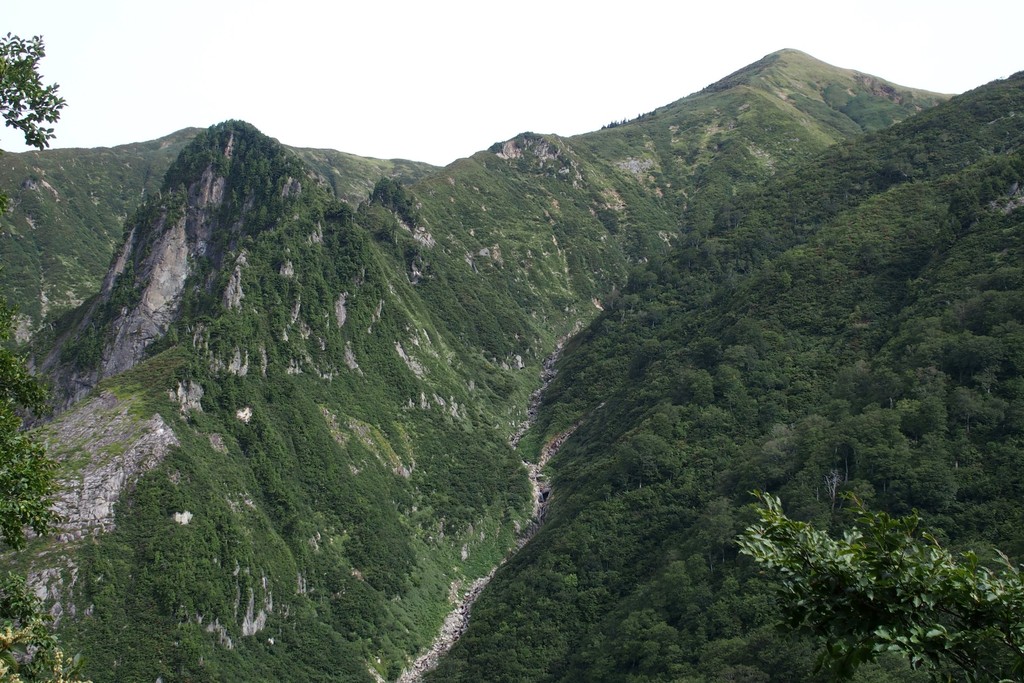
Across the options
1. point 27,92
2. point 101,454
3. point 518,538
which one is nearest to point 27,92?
point 27,92

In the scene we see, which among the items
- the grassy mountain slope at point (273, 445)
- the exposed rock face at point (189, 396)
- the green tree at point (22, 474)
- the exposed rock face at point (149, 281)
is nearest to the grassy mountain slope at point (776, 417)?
the grassy mountain slope at point (273, 445)

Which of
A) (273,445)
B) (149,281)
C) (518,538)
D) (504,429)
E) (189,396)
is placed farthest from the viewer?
(504,429)

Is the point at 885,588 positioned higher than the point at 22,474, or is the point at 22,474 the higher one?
the point at 22,474

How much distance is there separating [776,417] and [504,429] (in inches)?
2460

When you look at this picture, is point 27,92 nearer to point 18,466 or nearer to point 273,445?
point 18,466

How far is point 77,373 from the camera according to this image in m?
136

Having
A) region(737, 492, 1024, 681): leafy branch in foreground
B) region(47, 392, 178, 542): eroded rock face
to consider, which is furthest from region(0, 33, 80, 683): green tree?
region(47, 392, 178, 542): eroded rock face

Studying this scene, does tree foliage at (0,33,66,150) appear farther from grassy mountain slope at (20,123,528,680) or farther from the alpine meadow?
grassy mountain slope at (20,123,528,680)

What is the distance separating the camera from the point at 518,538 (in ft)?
422

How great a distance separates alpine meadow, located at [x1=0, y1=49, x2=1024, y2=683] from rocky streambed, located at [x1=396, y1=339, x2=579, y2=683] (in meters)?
0.62

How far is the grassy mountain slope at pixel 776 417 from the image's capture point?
74.9 meters

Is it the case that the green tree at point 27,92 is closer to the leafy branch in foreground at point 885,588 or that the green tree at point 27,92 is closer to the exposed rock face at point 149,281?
the leafy branch in foreground at point 885,588

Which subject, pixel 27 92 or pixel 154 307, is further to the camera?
pixel 154 307

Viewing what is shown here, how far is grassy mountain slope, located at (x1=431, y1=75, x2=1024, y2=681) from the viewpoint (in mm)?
74938
